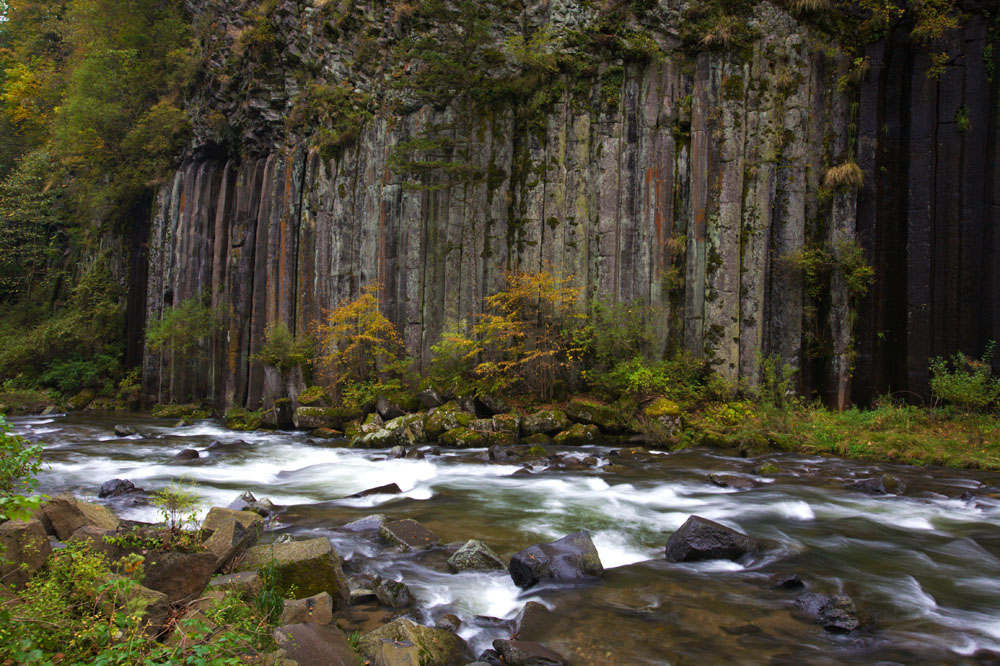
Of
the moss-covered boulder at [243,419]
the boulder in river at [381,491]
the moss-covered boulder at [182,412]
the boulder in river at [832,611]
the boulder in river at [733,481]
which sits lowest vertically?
the moss-covered boulder at [182,412]

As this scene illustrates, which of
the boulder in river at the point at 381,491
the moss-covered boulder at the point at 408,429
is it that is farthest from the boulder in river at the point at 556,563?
the moss-covered boulder at the point at 408,429

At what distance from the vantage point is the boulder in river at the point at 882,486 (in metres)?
9.03

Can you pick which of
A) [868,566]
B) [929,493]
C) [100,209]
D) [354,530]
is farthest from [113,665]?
[100,209]

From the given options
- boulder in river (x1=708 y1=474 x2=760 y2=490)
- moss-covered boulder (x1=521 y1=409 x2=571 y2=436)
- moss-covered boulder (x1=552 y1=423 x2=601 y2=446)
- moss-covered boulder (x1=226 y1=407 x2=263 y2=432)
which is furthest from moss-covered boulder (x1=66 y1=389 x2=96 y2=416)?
boulder in river (x1=708 y1=474 x2=760 y2=490)

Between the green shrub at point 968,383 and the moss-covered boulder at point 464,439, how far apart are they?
911 centimetres

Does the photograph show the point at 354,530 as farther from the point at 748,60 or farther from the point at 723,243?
the point at 748,60

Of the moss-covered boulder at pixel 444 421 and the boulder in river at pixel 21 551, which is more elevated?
the boulder in river at pixel 21 551

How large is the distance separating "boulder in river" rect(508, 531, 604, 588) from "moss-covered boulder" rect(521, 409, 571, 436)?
7.31 meters

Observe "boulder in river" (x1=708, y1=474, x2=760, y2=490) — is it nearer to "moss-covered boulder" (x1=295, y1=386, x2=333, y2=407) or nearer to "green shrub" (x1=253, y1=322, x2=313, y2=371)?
"moss-covered boulder" (x1=295, y1=386, x2=333, y2=407)

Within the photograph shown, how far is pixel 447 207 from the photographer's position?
1697cm

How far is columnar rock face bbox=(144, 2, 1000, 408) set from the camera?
483 inches

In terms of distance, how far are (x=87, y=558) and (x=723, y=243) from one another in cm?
1332

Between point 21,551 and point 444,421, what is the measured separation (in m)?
10.4

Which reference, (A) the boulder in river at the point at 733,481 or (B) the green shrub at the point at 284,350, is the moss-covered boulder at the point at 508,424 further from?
(B) the green shrub at the point at 284,350
